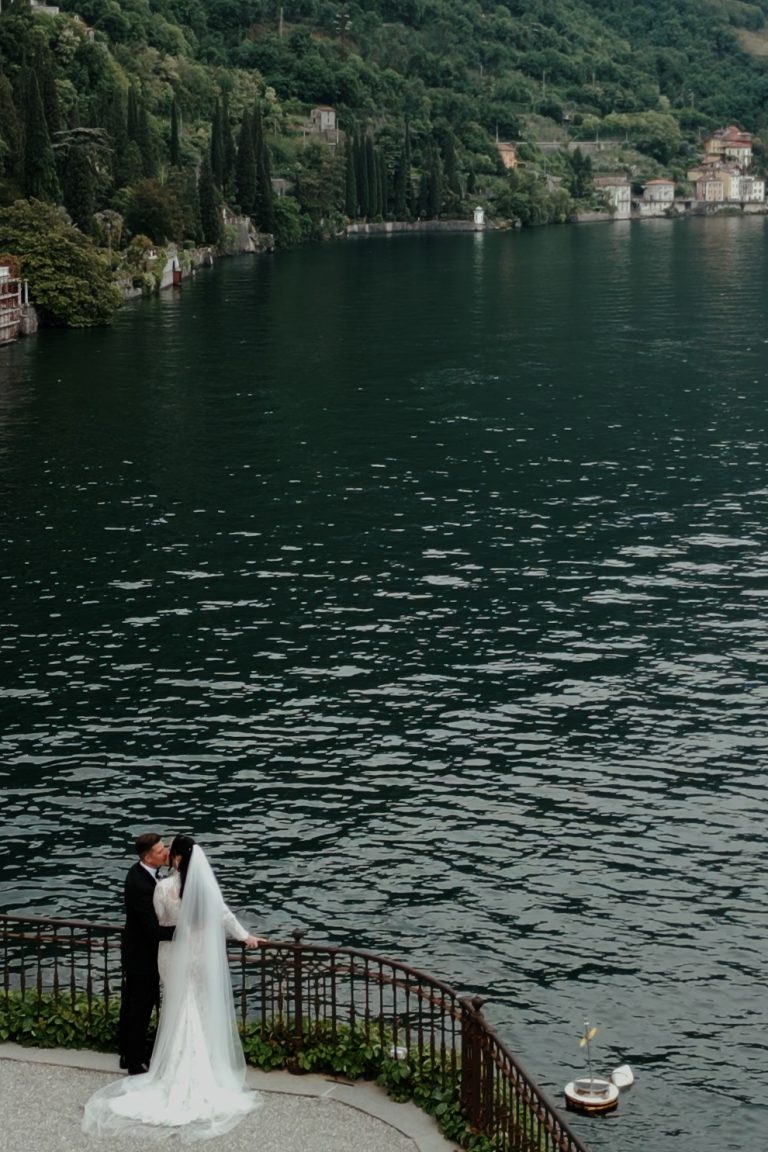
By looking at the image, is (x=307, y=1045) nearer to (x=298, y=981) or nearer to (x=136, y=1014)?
(x=298, y=981)

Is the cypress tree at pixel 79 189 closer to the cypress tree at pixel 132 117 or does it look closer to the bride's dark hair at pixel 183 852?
the cypress tree at pixel 132 117

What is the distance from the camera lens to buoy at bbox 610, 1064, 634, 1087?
24.5 m

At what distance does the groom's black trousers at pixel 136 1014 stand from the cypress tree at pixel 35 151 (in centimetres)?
12948

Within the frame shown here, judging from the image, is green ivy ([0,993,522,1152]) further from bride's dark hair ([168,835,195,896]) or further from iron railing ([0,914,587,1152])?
bride's dark hair ([168,835,195,896])

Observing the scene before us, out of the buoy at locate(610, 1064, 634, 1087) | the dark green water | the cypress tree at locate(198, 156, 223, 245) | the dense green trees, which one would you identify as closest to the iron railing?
the buoy at locate(610, 1064, 634, 1087)

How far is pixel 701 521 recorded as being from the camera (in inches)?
2400

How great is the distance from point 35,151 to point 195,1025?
13293 cm

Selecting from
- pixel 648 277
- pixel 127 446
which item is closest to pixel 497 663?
pixel 127 446

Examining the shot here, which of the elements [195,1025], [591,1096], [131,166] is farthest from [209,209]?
[195,1025]

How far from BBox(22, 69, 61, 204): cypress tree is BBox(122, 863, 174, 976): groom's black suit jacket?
424 ft

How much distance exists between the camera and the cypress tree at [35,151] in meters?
143

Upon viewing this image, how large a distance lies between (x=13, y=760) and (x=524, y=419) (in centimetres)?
4956

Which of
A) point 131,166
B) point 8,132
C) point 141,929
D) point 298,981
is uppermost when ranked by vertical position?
point 8,132

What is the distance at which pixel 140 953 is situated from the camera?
21.2 metres
